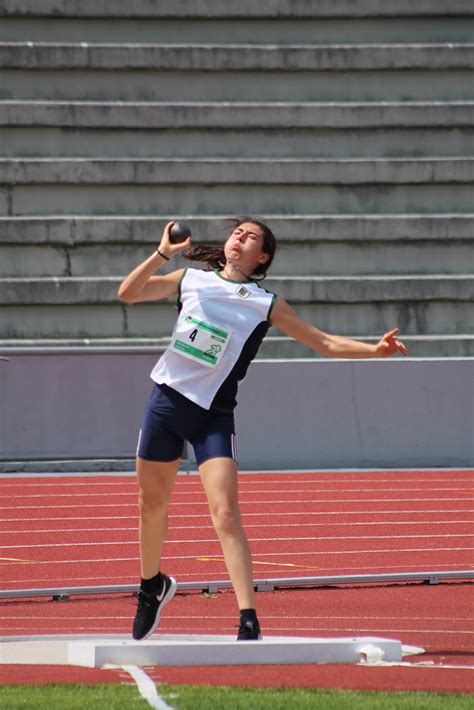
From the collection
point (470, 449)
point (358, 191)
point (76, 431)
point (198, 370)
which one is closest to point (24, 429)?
point (76, 431)

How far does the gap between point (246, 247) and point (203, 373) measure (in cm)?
59

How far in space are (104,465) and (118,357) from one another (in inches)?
45.9

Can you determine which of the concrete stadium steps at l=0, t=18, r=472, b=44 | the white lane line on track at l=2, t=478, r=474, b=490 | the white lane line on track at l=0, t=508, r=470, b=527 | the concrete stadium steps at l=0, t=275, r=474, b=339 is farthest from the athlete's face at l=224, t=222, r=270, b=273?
the concrete stadium steps at l=0, t=18, r=472, b=44

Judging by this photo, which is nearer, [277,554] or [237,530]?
[237,530]

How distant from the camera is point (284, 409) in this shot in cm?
1451

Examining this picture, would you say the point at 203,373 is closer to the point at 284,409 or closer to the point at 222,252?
the point at 222,252

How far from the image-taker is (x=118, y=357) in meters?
14.2

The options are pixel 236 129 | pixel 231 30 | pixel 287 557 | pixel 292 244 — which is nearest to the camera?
pixel 287 557

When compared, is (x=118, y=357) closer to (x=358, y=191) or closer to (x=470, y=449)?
(x=470, y=449)

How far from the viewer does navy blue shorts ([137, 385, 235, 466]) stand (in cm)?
548

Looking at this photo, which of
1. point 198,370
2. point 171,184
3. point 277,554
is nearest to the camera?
point 198,370

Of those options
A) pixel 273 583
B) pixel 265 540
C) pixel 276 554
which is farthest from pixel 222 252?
pixel 265 540

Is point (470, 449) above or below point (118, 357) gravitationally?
below

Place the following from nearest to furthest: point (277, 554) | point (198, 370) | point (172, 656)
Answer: point (172, 656), point (198, 370), point (277, 554)
